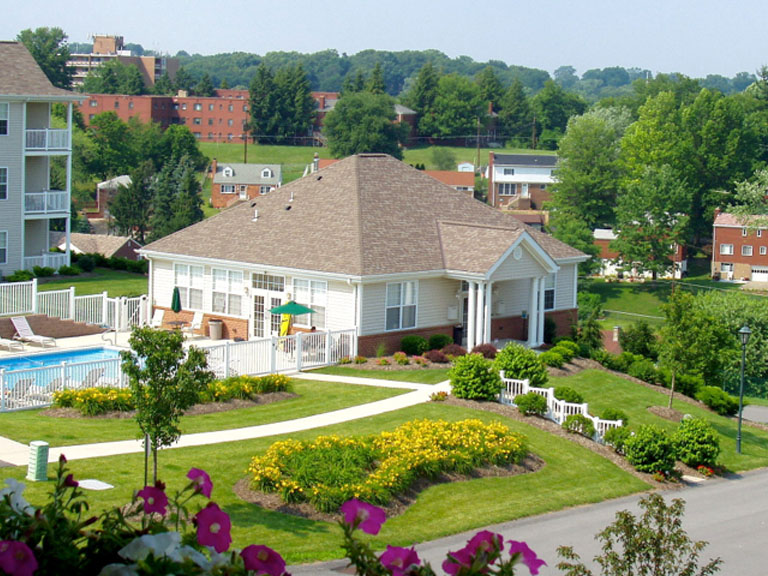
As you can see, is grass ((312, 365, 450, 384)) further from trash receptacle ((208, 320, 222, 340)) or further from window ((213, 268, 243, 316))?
trash receptacle ((208, 320, 222, 340))

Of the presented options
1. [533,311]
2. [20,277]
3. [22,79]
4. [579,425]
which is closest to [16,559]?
[579,425]

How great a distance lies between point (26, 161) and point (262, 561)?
1922 inches

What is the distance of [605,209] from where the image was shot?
106312 millimetres

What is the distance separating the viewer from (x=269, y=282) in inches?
1481

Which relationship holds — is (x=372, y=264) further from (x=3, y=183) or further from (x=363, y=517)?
(x=363, y=517)

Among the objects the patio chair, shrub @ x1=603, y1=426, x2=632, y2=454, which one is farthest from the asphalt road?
the patio chair

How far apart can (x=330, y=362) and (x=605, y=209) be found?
7738 cm

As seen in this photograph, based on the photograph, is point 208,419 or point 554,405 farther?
point 554,405

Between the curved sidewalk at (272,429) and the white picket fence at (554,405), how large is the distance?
181 centimetres

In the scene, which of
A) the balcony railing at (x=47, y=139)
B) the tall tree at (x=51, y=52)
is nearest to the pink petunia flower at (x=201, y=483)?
the balcony railing at (x=47, y=139)

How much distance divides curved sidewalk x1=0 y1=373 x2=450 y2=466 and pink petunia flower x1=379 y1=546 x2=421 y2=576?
1659cm

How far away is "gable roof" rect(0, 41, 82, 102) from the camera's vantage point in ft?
155

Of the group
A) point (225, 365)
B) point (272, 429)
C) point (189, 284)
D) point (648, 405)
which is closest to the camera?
point (272, 429)

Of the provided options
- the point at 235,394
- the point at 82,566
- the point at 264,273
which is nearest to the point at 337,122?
the point at 264,273
